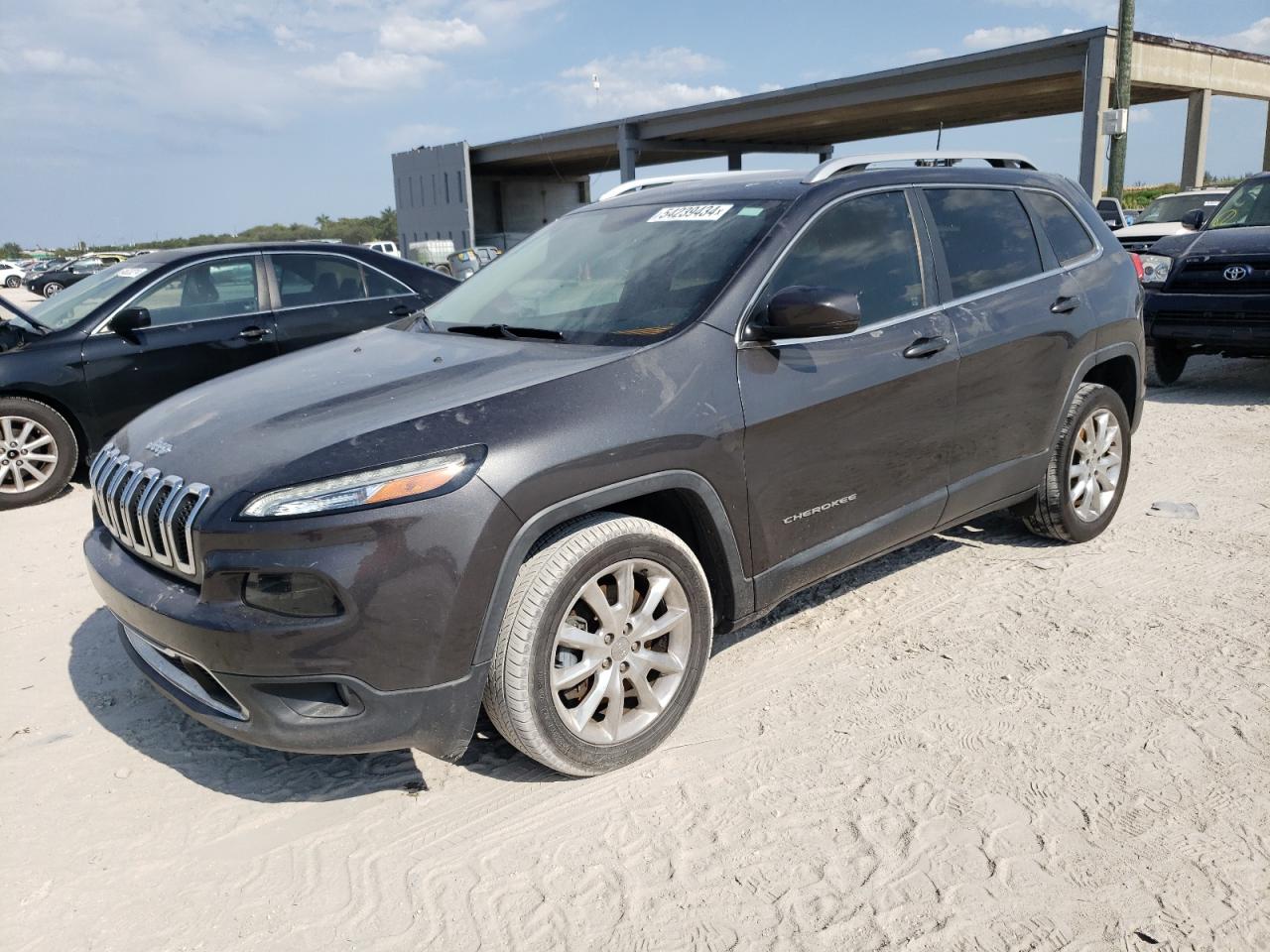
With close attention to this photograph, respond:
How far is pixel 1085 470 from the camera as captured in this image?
479 cm

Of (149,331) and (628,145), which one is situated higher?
(628,145)

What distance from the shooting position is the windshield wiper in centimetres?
344

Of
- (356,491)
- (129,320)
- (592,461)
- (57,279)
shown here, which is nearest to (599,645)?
(592,461)

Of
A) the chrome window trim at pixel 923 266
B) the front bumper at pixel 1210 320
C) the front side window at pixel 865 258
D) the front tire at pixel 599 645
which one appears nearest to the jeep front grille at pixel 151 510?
the front tire at pixel 599 645

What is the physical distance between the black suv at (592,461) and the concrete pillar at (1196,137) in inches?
1130

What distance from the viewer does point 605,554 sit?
2814mm

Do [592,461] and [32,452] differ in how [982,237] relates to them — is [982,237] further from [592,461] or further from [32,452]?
[32,452]

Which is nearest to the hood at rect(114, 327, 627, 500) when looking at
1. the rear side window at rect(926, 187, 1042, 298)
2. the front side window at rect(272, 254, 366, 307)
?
the rear side window at rect(926, 187, 1042, 298)

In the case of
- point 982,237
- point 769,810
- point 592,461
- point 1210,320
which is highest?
point 982,237

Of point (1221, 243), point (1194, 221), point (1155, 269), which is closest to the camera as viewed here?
point (1221, 243)

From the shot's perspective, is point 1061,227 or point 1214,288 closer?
point 1061,227

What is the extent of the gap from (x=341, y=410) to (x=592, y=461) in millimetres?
755

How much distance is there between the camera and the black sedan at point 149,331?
6.39m

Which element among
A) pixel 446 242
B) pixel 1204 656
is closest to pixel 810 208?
pixel 1204 656
